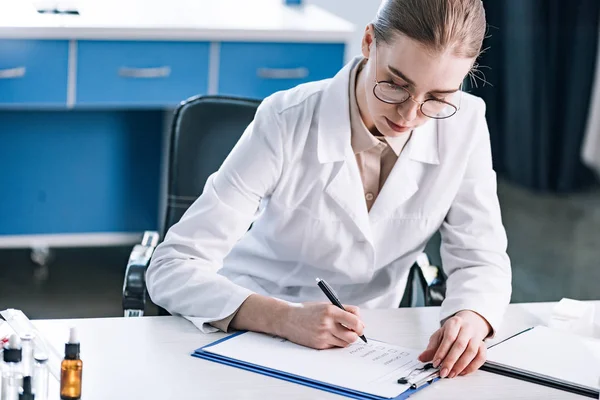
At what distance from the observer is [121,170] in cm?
381

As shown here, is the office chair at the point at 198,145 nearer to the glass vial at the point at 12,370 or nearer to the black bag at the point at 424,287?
the black bag at the point at 424,287

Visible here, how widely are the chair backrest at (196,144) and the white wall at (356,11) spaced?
1.88 m

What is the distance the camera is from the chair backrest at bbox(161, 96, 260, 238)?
2088 mm

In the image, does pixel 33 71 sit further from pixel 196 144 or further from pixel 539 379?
pixel 539 379

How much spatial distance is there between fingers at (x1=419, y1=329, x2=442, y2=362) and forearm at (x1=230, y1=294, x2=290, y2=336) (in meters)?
0.22

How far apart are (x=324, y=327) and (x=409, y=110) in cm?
37

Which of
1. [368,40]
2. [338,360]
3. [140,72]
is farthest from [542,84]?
[338,360]

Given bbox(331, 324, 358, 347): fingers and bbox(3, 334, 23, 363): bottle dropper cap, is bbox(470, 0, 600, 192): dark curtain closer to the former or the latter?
bbox(331, 324, 358, 347): fingers

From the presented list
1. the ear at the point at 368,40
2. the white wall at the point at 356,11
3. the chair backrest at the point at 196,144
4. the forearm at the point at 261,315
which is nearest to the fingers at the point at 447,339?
the forearm at the point at 261,315

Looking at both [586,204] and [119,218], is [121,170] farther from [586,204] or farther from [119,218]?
[586,204]

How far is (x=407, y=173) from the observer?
179 centimetres

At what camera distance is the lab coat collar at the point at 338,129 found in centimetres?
175

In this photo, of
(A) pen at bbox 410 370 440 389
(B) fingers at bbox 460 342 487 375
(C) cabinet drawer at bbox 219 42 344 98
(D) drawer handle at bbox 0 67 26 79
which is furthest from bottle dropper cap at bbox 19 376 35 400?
(C) cabinet drawer at bbox 219 42 344 98

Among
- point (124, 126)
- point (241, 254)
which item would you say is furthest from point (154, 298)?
point (124, 126)
